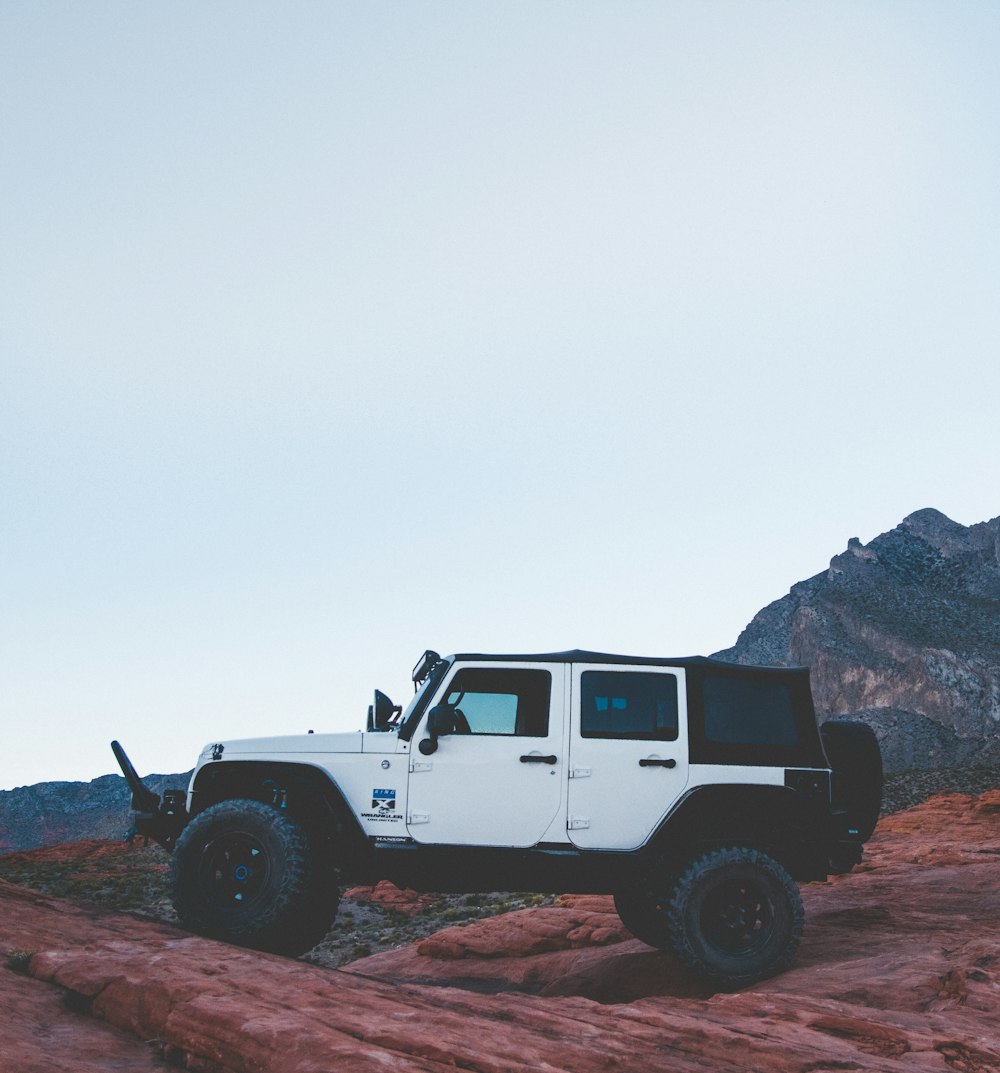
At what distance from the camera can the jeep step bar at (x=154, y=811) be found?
298 inches

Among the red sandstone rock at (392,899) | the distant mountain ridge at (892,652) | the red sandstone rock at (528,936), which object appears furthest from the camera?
the distant mountain ridge at (892,652)

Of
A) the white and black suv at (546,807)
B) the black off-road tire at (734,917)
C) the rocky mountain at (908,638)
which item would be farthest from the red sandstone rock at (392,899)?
the rocky mountain at (908,638)

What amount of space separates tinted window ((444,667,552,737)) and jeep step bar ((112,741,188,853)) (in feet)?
8.65

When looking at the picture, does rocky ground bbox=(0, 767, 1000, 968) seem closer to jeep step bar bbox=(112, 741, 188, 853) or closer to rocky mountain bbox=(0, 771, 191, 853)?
jeep step bar bbox=(112, 741, 188, 853)

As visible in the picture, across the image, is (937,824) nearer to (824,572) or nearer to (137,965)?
(137,965)

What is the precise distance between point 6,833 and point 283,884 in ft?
328

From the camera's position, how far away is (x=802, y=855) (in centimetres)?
761

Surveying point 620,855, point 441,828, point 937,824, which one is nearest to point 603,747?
point 620,855

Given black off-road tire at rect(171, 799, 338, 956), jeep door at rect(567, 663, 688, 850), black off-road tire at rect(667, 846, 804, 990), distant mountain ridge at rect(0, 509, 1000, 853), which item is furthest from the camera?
distant mountain ridge at rect(0, 509, 1000, 853)

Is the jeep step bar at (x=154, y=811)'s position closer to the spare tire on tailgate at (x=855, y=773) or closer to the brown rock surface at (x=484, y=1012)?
the brown rock surface at (x=484, y=1012)

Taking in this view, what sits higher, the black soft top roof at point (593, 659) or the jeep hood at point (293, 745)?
the black soft top roof at point (593, 659)

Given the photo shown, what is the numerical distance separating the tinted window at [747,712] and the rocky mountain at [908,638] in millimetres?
58472

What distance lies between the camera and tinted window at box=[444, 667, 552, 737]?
7.57 metres

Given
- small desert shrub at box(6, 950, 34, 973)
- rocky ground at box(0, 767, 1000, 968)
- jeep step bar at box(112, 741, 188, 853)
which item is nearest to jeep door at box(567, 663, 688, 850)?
rocky ground at box(0, 767, 1000, 968)
